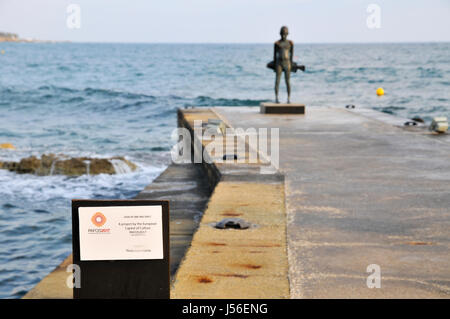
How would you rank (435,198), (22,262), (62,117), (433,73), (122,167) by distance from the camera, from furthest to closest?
(433,73) < (62,117) < (122,167) < (22,262) < (435,198)

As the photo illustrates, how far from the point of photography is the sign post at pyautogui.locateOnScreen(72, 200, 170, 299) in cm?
309

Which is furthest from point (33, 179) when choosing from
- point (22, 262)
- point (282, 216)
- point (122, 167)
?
point (282, 216)

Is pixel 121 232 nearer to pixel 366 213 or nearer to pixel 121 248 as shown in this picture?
pixel 121 248

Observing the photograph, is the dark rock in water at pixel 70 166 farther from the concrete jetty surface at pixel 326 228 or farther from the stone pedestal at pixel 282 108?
the concrete jetty surface at pixel 326 228

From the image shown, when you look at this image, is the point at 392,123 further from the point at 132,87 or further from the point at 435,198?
the point at 132,87

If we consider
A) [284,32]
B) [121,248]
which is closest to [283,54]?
[284,32]

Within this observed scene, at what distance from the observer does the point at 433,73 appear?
5744cm

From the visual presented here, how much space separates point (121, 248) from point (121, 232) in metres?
0.09

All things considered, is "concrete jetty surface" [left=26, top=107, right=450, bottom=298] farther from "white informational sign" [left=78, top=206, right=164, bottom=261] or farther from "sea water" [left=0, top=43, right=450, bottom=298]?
"sea water" [left=0, top=43, right=450, bottom=298]

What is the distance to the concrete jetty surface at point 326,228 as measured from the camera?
4.10 metres

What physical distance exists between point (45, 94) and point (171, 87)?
10.2 m

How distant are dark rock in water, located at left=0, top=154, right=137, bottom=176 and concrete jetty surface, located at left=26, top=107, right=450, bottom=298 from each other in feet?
16.5

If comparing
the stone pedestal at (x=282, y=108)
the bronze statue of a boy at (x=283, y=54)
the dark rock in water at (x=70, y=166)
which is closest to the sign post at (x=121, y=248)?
the dark rock in water at (x=70, y=166)

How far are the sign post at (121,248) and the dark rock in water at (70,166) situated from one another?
1128 centimetres
